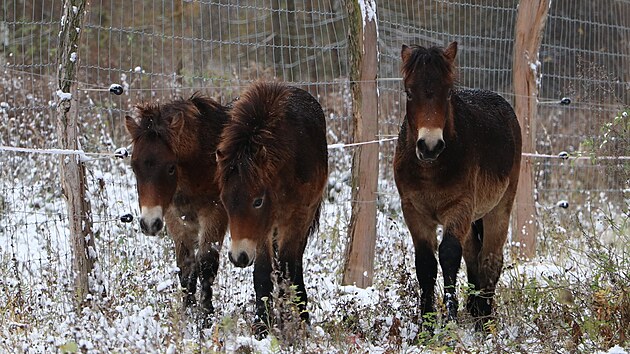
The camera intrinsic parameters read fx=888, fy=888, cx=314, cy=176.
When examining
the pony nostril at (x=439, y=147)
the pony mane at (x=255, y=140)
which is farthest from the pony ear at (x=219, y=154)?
the pony nostril at (x=439, y=147)

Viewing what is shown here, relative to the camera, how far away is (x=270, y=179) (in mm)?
6066

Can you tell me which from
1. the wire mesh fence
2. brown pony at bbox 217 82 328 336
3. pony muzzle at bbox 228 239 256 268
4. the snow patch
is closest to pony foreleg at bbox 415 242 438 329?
brown pony at bbox 217 82 328 336

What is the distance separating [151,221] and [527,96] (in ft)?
17.3

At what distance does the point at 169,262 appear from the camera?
7867 mm

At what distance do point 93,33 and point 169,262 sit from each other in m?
9.15

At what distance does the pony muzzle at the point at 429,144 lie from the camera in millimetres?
5879

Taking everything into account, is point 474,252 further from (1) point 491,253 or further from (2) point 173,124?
(2) point 173,124

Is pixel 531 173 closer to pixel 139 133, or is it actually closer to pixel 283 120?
pixel 283 120

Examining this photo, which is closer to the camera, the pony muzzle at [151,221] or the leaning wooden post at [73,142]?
the pony muzzle at [151,221]

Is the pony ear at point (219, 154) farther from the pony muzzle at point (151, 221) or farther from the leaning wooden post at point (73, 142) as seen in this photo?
the leaning wooden post at point (73, 142)

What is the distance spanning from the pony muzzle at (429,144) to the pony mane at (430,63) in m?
0.48

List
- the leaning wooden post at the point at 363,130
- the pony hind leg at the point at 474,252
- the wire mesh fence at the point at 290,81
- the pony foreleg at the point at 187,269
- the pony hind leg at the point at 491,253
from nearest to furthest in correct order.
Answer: the pony foreleg at the point at 187,269, the pony hind leg at the point at 491,253, the pony hind leg at the point at 474,252, the leaning wooden post at the point at 363,130, the wire mesh fence at the point at 290,81

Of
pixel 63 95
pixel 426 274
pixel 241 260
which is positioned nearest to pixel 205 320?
pixel 241 260

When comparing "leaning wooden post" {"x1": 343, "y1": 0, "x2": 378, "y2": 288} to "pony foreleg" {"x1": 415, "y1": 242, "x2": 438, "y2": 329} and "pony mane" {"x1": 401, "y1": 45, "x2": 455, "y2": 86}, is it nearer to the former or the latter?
"pony foreleg" {"x1": 415, "y1": 242, "x2": 438, "y2": 329}
